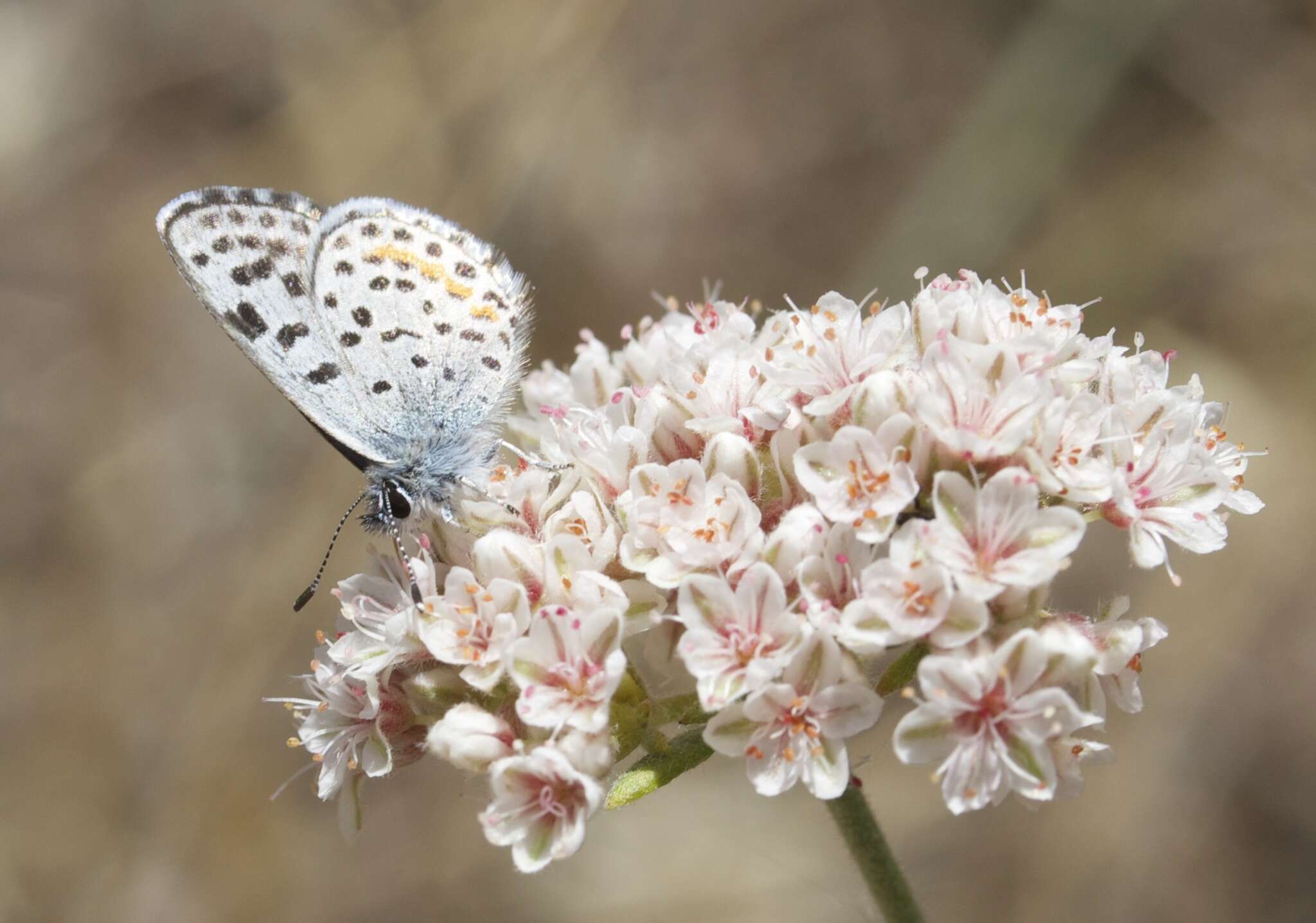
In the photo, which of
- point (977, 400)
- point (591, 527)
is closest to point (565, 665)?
point (591, 527)

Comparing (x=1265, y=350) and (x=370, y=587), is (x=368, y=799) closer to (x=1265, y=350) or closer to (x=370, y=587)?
(x=370, y=587)

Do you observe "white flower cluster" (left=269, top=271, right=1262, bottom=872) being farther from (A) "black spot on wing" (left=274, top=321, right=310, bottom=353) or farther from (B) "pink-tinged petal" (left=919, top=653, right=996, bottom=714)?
(A) "black spot on wing" (left=274, top=321, right=310, bottom=353)

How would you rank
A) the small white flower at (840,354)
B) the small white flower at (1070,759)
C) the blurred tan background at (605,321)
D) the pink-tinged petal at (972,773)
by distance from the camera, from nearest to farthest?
the pink-tinged petal at (972,773) → the small white flower at (1070,759) → the small white flower at (840,354) → the blurred tan background at (605,321)

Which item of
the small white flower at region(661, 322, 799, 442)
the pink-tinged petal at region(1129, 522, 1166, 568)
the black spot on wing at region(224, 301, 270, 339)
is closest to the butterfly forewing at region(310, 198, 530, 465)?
the black spot on wing at region(224, 301, 270, 339)

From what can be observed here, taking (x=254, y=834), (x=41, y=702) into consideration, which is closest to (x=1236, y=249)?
(x=254, y=834)

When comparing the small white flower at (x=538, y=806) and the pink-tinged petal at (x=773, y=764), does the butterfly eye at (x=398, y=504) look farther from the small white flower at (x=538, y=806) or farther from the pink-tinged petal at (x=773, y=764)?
the pink-tinged petal at (x=773, y=764)

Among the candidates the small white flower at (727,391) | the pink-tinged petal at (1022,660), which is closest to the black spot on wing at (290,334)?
the small white flower at (727,391)

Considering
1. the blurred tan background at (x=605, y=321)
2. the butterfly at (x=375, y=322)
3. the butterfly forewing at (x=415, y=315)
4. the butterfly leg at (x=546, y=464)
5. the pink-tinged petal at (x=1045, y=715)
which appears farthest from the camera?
the blurred tan background at (x=605, y=321)
